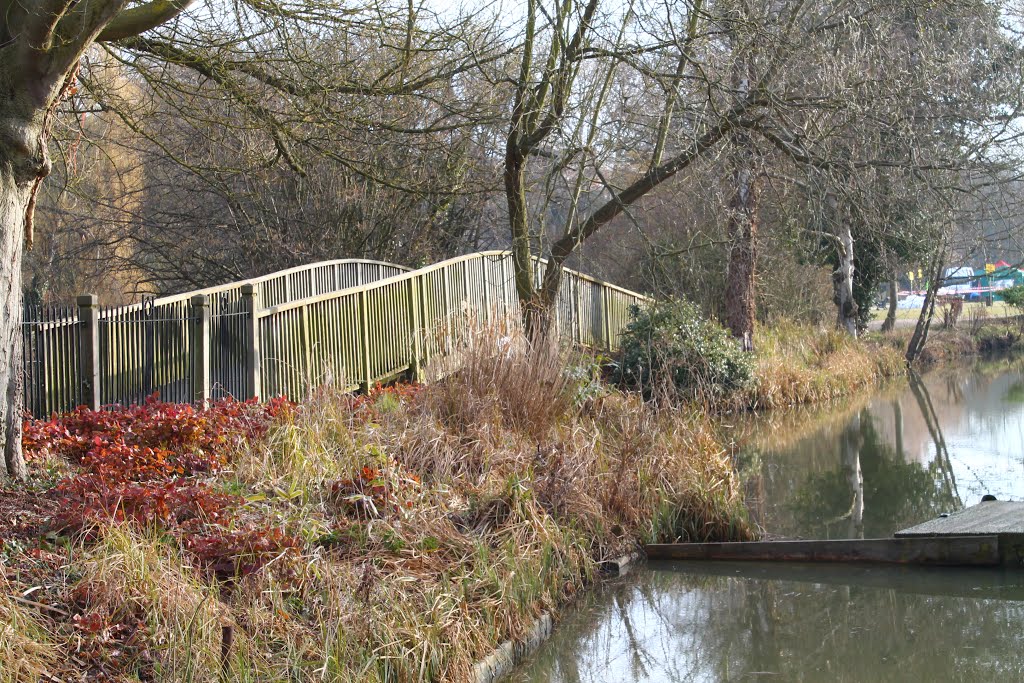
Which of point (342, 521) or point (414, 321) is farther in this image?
point (414, 321)

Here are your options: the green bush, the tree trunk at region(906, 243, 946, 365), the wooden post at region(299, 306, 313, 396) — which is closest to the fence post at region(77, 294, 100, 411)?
the wooden post at region(299, 306, 313, 396)

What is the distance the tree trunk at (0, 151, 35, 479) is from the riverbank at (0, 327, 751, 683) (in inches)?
15.3

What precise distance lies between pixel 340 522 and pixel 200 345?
425cm

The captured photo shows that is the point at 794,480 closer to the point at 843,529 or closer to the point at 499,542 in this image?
the point at 843,529

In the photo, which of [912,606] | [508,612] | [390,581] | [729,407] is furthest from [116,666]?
[729,407]

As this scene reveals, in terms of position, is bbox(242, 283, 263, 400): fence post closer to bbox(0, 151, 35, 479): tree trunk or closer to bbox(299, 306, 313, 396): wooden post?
bbox(299, 306, 313, 396): wooden post

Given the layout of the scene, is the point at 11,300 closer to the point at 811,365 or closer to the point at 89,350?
the point at 89,350

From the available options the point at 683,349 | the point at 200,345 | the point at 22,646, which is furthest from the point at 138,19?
the point at 683,349

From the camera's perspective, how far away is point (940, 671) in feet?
19.5

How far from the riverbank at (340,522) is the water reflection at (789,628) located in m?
0.38

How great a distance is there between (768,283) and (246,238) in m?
11.4

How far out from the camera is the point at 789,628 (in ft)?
22.1

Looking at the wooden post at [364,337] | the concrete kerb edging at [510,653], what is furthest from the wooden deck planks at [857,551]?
the wooden post at [364,337]

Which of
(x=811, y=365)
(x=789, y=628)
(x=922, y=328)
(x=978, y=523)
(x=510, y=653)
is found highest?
(x=922, y=328)
